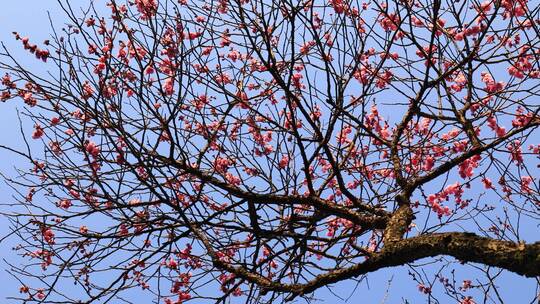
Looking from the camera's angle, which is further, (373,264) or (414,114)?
(414,114)

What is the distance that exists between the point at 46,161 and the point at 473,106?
4386mm

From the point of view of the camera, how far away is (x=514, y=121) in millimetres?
5859

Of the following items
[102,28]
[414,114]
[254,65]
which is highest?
[254,65]

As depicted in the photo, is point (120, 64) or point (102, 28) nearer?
point (120, 64)

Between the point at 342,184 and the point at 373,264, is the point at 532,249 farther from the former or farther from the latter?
the point at 342,184

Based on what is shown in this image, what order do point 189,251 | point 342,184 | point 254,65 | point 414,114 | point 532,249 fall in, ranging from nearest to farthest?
point 532,249 → point 342,184 → point 414,114 → point 189,251 → point 254,65

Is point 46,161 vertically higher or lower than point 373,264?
higher

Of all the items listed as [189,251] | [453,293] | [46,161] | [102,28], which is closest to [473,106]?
[453,293]

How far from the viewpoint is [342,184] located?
14.4 ft

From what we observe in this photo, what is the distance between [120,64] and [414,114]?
2956 millimetres

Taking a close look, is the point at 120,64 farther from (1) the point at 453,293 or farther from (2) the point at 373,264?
(1) the point at 453,293

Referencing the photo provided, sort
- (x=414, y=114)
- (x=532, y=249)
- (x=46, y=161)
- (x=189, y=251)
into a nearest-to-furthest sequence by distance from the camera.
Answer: (x=532, y=249) < (x=46, y=161) < (x=414, y=114) < (x=189, y=251)

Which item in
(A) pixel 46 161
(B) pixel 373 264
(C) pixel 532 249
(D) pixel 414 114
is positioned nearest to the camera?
(C) pixel 532 249

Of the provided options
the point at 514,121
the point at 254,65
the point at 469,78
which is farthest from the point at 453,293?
the point at 254,65
